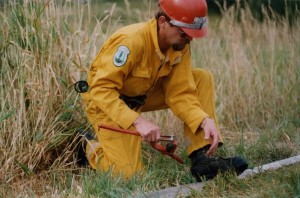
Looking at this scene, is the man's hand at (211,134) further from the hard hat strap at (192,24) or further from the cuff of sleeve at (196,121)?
the hard hat strap at (192,24)

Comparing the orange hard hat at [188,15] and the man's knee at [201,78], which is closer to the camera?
the orange hard hat at [188,15]

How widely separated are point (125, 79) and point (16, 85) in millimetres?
872

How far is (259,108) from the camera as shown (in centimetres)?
650

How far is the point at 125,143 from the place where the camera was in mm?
4590

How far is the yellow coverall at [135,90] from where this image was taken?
4285 millimetres

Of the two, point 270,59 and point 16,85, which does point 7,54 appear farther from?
point 270,59

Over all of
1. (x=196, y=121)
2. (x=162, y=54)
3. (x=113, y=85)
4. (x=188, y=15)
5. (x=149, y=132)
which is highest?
(x=188, y=15)

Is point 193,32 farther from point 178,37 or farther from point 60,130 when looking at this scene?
point 60,130

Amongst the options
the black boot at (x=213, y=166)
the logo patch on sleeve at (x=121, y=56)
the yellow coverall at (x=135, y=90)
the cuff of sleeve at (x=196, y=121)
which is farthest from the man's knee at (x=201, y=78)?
the logo patch on sleeve at (x=121, y=56)

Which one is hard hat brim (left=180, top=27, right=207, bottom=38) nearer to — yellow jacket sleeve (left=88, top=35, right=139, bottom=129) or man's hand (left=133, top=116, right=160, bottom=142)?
yellow jacket sleeve (left=88, top=35, right=139, bottom=129)

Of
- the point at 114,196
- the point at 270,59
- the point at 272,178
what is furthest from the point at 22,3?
the point at 270,59

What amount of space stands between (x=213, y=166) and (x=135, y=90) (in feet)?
2.42

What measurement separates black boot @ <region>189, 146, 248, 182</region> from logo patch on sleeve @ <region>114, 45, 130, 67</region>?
82cm

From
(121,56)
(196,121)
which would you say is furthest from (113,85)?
(196,121)
